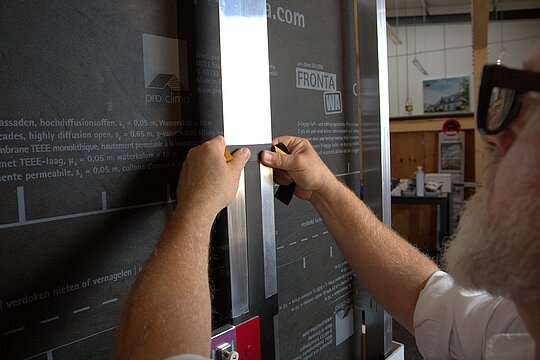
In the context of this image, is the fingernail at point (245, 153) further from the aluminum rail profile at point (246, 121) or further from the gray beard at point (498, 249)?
the gray beard at point (498, 249)

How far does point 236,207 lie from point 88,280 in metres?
0.29

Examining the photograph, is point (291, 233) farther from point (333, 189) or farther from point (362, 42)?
point (362, 42)

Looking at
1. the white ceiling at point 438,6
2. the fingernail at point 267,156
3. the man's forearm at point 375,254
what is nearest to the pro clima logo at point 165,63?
the fingernail at point 267,156

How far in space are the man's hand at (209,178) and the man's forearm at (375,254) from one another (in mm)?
349

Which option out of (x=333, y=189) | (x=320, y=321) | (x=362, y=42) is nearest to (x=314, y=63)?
(x=362, y=42)

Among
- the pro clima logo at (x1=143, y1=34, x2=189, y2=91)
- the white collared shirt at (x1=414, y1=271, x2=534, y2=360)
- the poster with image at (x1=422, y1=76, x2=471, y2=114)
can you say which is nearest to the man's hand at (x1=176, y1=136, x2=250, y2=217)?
the pro clima logo at (x1=143, y1=34, x2=189, y2=91)

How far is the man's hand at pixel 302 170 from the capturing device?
1.01 meters

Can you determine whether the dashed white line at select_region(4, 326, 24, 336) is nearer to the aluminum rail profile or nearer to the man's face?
the aluminum rail profile

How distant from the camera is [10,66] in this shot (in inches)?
25.9

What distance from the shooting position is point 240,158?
86 cm

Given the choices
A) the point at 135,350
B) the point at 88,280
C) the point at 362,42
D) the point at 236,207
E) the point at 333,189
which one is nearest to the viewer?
the point at 135,350

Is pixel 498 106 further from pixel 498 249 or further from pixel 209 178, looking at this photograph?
pixel 209 178

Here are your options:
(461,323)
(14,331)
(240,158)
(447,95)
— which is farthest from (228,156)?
(447,95)

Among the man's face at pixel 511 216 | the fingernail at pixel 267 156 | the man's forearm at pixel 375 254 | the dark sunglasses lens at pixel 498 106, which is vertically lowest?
the man's forearm at pixel 375 254
